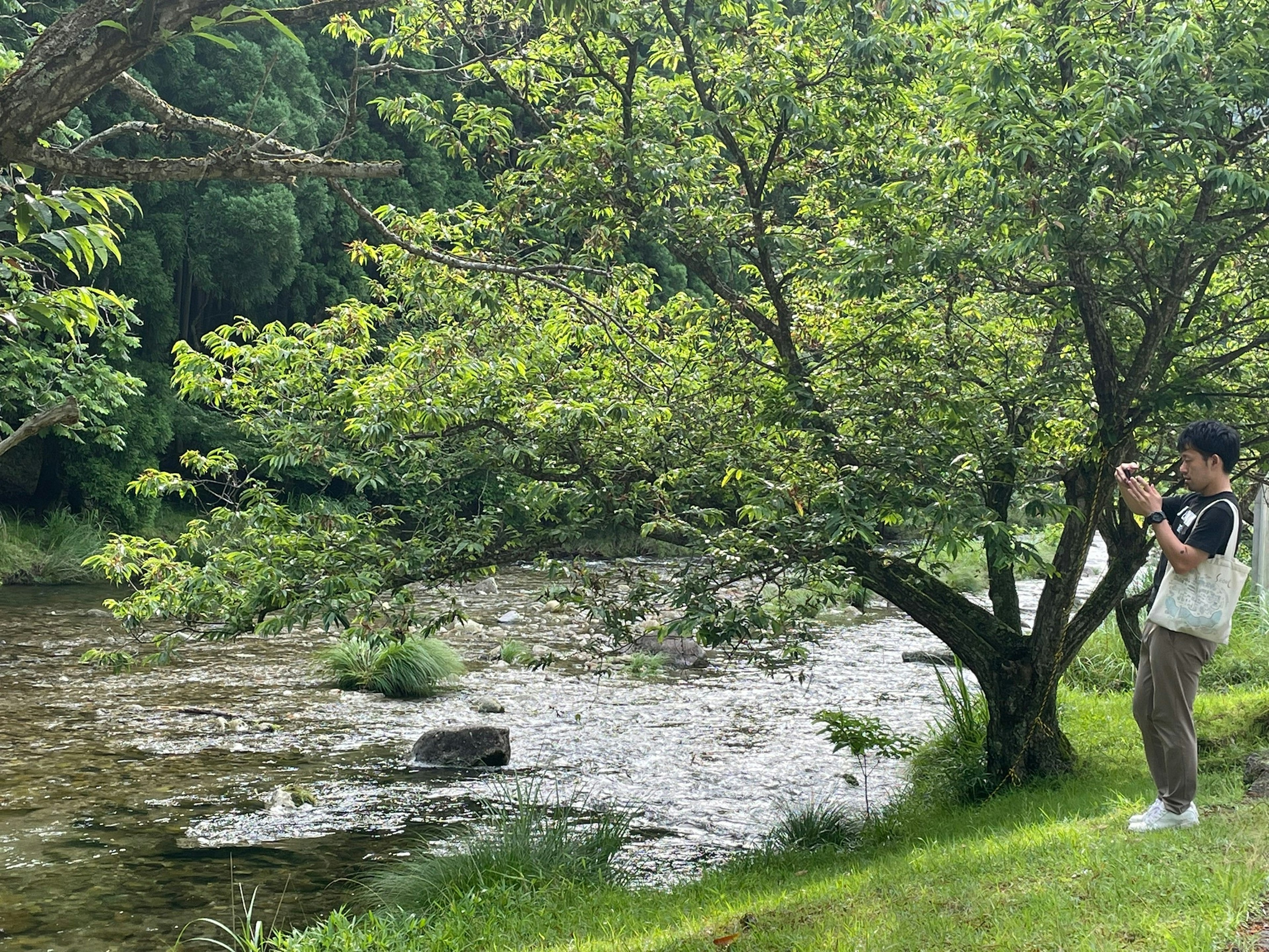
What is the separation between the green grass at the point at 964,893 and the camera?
4309 millimetres

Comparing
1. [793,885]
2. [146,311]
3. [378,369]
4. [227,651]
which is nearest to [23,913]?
[378,369]

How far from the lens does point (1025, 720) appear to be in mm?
8188

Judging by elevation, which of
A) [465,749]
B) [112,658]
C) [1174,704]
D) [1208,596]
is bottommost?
[465,749]

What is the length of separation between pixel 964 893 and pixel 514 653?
1109 centimetres

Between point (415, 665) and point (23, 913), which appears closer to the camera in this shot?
point (23, 913)

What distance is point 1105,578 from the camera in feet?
27.0

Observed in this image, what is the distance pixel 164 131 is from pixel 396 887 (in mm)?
5183

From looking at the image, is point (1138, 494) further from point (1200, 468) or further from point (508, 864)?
point (508, 864)

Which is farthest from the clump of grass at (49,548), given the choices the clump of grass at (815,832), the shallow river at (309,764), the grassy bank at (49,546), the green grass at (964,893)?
the green grass at (964,893)

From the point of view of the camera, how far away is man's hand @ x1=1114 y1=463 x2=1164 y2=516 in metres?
5.26

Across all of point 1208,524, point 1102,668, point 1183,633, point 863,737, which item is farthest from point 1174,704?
point 1102,668

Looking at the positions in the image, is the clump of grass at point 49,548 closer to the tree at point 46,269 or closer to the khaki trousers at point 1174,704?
the tree at point 46,269

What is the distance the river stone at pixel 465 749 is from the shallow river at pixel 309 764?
201mm

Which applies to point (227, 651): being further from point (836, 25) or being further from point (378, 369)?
point (836, 25)
